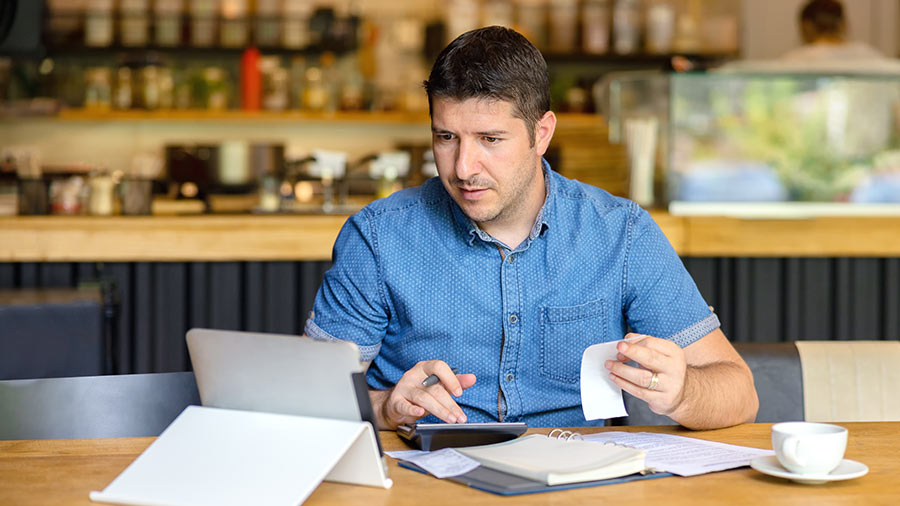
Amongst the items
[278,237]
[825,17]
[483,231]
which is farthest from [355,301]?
[825,17]

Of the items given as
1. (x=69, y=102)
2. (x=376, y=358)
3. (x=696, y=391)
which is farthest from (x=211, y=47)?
(x=696, y=391)

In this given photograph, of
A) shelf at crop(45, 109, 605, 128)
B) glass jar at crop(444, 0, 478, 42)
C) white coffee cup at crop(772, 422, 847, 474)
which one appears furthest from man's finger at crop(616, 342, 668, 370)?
glass jar at crop(444, 0, 478, 42)

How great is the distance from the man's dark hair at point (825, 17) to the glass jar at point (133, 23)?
3.38m

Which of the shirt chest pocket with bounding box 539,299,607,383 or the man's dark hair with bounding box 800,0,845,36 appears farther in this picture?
the man's dark hair with bounding box 800,0,845,36

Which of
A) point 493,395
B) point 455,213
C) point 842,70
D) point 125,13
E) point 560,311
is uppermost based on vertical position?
point 125,13

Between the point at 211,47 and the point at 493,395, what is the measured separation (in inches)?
170

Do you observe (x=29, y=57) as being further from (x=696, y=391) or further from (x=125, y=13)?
(x=696, y=391)

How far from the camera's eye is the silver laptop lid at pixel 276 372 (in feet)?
3.82

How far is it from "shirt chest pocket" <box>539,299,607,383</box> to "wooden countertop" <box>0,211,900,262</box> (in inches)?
67.1

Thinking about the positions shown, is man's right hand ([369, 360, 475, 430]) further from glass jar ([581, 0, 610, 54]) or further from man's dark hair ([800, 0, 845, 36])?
glass jar ([581, 0, 610, 54])

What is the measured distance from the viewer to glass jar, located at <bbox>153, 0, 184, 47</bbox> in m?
5.57

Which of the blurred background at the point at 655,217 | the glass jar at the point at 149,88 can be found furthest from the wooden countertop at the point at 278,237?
the glass jar at the point at 149,88

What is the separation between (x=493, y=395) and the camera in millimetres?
1764

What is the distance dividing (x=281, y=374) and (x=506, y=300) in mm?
622
